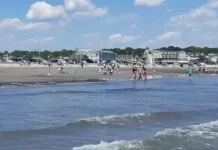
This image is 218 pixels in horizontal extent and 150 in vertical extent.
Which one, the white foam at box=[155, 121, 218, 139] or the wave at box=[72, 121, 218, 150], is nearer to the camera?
the wave at box=[72, 121, 218, 150]

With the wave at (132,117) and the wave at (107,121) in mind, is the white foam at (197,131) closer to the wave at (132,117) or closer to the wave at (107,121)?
the wave at (107,121)

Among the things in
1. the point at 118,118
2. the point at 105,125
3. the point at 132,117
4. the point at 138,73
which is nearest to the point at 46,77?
the point at 138,73

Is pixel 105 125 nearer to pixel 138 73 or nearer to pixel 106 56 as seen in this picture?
pixel 138 73

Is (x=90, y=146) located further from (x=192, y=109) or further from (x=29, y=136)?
(x=192, y=109)

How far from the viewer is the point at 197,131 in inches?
611

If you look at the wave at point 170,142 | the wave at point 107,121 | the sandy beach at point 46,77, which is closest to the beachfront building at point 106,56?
the sandy beach at point 46,77

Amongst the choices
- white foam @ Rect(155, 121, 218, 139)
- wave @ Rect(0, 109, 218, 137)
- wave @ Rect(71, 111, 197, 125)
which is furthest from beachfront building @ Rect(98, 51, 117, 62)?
white foam @ Rect(155, 121, 218, 139)

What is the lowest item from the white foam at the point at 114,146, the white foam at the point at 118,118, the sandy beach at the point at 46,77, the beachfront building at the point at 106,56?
the sandy beach at the point at 46,77

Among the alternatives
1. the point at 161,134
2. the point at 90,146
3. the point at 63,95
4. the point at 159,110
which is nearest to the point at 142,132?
the point at 161,134

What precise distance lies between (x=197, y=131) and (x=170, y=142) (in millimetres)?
2482

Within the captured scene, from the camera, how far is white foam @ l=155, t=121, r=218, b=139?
579 inches

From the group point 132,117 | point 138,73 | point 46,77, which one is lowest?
point 46,77

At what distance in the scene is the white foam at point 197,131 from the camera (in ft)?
48.2

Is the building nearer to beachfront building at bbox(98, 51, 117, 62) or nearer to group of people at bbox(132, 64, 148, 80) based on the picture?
beachfront building at bbox(98, 51, 117, 62)
